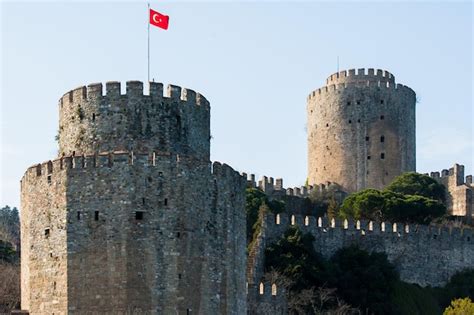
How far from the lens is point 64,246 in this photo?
34.0 meters

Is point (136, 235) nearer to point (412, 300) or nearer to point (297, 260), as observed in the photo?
point (297, 260)

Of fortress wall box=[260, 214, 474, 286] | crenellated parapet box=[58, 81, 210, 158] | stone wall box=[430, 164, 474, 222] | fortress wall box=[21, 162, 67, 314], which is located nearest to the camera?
fortress wall box=[21, 162, 67, 314]

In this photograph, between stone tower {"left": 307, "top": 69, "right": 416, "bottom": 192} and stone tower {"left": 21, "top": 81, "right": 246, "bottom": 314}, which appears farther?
stone tower {"left": 307, "top": 69, "right": 416, "bottom": 192}

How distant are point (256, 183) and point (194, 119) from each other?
3383 centimetres

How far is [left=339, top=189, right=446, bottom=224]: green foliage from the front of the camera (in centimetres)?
6562

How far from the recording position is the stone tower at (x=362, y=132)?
251 feet

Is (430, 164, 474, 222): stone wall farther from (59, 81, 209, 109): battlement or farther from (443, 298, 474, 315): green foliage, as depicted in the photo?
(59, 81, 209, 109): battlement

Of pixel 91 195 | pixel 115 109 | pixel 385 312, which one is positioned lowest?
pixel 385 312

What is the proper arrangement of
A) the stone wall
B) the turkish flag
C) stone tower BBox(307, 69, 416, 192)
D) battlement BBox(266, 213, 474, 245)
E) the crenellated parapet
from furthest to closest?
stone tower BBox(307, 69, 416, 192)
the stone wall
battlement BBox(266, 213, 474, 245)
the turkish flag
the crenellated parapet

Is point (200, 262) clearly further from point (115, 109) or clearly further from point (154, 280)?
point (115, 109)

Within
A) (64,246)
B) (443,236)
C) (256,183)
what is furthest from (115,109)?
(256,183)

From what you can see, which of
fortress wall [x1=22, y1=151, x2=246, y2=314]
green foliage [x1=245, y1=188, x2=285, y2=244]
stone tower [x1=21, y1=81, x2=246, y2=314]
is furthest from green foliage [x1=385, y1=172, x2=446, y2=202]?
fortress wall [x1=22, y1=151, x2=246, y2=314]

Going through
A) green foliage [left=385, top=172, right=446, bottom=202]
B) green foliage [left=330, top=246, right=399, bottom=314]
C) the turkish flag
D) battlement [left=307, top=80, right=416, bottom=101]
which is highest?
battlement [left=307, top=80, right=416, bottom=101]

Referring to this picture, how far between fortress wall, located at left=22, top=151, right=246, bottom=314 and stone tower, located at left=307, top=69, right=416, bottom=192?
138 ft
